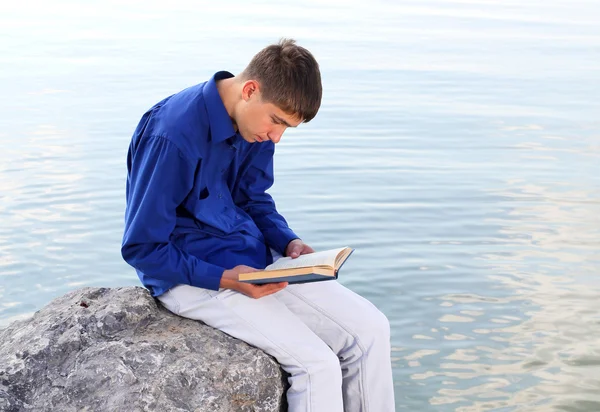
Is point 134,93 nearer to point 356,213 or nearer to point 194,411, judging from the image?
point 356,213

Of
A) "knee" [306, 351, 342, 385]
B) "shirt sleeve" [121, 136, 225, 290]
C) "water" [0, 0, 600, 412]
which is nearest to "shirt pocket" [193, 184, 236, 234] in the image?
"shirt sleeve" [121, 136, 225, 290]

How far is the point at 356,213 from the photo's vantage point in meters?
6.82

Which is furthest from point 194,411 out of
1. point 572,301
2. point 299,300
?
point 572,301

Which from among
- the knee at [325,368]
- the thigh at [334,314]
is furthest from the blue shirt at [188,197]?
the knee at [325,368]

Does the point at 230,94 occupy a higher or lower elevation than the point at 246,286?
higher

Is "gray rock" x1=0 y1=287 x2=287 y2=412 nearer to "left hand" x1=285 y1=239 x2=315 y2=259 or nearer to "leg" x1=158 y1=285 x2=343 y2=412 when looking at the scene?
"leg" x1=158 y1=285 x2=343 y2=412

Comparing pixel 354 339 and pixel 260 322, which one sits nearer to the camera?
pixel 260 322

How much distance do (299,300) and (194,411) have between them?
0.56m

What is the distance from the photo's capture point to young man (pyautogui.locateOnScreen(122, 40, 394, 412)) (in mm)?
3139

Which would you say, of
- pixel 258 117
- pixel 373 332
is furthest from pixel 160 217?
pixel 373 332

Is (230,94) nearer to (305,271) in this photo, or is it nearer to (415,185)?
(305,271)

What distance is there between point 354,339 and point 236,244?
0.54m

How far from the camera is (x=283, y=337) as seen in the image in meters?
3.16

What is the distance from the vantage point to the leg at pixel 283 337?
3.12 meters
